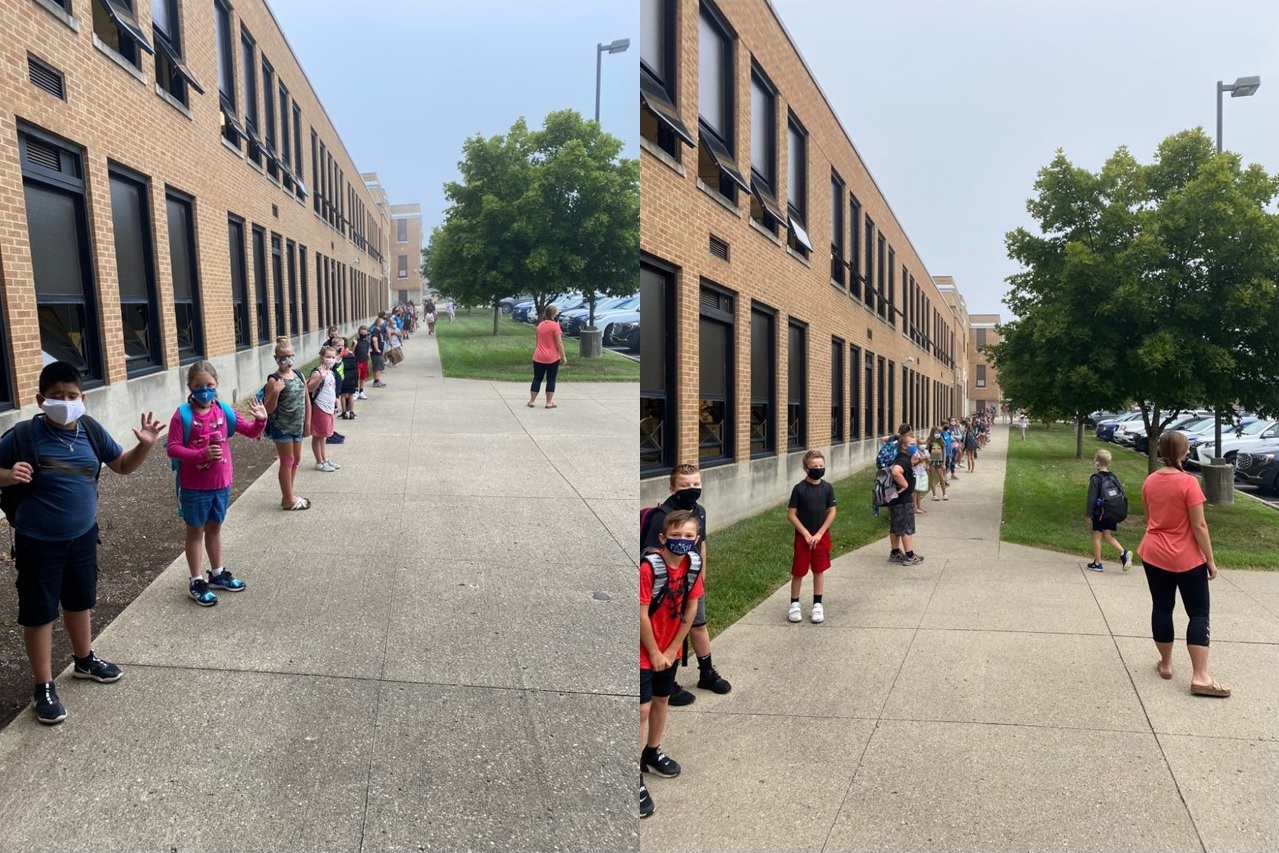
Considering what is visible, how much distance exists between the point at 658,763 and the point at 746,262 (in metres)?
8.48

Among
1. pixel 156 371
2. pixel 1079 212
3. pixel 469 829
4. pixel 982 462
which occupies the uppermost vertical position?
pixel 1079 212

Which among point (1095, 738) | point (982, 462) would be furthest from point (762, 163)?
point (982, 462)

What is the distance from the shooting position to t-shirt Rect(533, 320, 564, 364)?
12281 mm

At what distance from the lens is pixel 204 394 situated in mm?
4742

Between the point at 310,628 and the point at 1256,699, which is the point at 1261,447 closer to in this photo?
the point at 1256,699

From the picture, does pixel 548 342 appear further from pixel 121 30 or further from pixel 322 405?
pixel 121 30

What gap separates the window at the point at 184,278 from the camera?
6827 mm

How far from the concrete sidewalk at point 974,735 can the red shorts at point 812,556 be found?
470 mm

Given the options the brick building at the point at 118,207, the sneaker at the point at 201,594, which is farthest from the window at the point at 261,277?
the sneaker at the point at 201,594

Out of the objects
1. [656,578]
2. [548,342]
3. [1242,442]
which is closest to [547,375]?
[548,342]

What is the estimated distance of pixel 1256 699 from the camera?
5285mm

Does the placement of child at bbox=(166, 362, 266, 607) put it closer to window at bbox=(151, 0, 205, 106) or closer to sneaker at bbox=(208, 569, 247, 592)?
sneaker at bbox=(208, 569, 247, 592)

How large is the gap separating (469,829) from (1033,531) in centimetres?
1125

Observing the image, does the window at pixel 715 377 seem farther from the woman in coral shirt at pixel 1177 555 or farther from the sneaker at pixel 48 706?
the sneaker at pixel 48 706
